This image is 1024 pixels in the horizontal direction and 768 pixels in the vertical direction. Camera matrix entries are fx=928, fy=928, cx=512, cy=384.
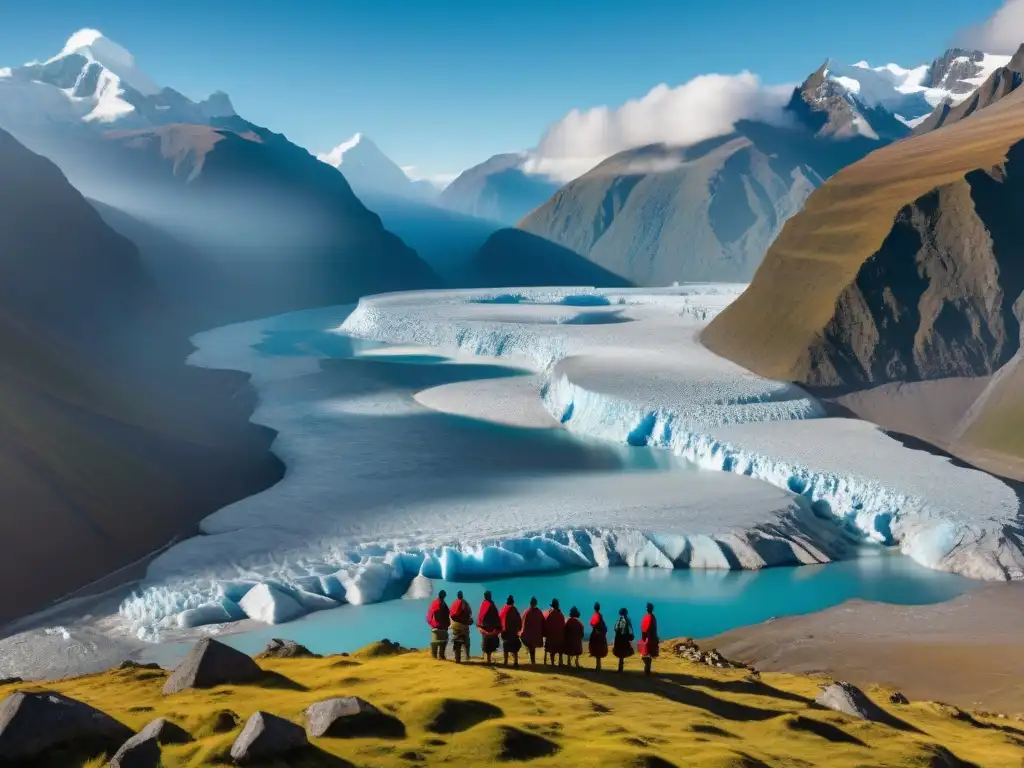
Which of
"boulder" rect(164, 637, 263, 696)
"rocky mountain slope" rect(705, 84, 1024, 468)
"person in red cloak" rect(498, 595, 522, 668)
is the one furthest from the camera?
"rocky mountain slope" rect(705, 84, 1024, 468)

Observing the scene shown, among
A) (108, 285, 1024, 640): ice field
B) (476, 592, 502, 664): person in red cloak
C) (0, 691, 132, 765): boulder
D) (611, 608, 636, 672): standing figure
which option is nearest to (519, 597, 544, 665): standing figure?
(476, 592, 502, 664): person in red cloak

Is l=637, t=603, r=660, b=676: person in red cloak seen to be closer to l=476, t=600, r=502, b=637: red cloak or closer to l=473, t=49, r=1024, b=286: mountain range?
l=476, t=600, r=502, b=637: red cloak

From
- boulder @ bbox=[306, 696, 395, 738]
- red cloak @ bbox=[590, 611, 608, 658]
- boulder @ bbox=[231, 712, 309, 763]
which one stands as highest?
boulder @ bbox=[231, 712, 309, 763]

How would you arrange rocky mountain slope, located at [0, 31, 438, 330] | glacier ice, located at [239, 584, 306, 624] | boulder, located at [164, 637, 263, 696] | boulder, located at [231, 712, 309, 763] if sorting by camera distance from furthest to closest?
1. rocky mountain slope, located at [0, 31, 438, 330]
2. glacier ice, located at [239, 584, 306, 624]
3. boulder, located at [164, 637, 263, 696]
4. boulder, located at [231, 712, 309, 763]

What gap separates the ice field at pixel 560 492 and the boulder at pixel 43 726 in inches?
481

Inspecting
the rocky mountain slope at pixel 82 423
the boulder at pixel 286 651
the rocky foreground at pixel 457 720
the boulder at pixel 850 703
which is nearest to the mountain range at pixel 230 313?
the rocky mountain slope at pixel 82 423

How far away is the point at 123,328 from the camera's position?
65.9 meters

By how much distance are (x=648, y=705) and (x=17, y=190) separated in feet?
208

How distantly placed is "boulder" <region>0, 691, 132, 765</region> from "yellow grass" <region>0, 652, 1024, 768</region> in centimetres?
29

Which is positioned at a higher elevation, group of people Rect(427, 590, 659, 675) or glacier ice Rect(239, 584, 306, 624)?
group of people Rect(427, 590, 659, 675)

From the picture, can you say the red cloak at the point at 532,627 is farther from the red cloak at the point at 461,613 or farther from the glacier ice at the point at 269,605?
the glacier ice at the point at 269,605

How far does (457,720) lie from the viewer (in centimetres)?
1184

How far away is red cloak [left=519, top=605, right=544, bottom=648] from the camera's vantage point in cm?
1546

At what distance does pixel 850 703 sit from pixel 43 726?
1139 cm
